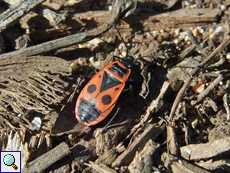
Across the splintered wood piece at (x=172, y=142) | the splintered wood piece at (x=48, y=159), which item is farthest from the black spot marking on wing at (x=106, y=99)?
the splintered wood piece at (x=172, y=142)

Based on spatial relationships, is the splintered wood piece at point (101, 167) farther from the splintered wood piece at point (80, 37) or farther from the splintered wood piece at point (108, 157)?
the splintered wood piece at point (80, 37)

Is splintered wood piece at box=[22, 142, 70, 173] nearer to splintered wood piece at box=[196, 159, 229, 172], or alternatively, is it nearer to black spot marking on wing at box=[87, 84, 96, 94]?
black spot marking on wing at box=[87, 84, 96, 94]

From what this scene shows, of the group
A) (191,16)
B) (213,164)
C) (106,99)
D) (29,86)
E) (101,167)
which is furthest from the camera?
(191,16)

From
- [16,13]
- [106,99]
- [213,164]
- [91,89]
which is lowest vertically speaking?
[213,164]

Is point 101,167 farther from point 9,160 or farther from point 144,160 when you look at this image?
point 9,160

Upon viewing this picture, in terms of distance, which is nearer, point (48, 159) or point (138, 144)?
point (48, 159)

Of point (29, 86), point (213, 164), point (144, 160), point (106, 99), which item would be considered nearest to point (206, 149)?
point (213, 164)
